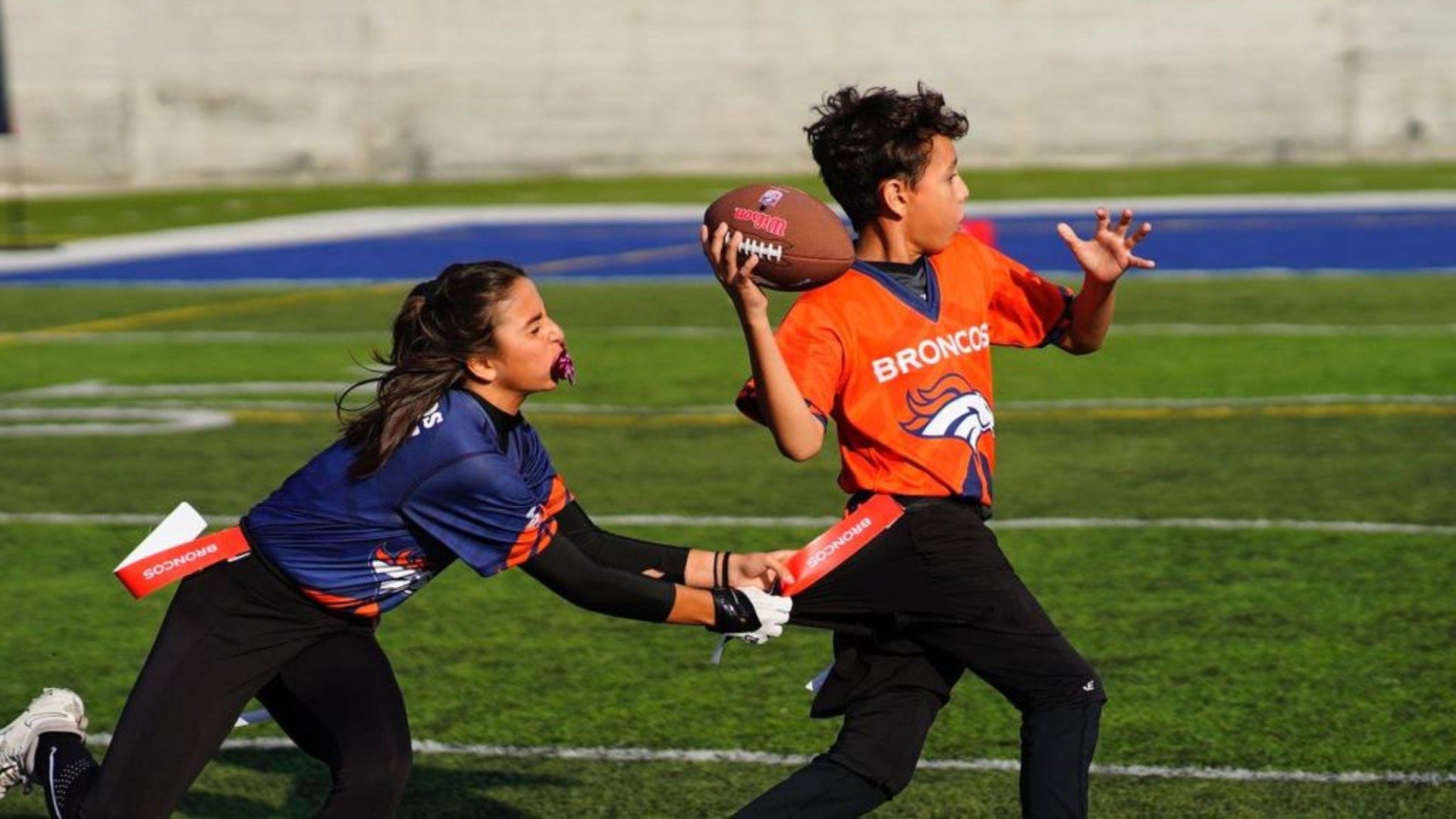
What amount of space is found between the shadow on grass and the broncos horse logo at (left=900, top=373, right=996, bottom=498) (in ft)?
5.04

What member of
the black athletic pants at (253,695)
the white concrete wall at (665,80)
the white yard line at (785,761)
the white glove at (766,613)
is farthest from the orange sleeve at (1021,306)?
the white concrete wall at (665,80)

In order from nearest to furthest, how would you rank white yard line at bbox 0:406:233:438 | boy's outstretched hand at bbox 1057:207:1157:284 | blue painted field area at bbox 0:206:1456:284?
boy's outstretched hand at bbox 1057:207:1157:284, white yard line at bbox 0:406:233:438, blue painted field area at bbox 0:206:1456:284

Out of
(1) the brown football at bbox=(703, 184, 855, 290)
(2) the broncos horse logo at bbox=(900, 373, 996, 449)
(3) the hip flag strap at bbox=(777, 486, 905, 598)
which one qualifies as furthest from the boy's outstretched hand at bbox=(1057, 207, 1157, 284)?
(3) the hip flag strap at bbox=(777, 486, 905, 598)

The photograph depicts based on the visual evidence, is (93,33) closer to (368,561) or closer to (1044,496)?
(1044,496)

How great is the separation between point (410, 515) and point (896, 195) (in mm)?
1313

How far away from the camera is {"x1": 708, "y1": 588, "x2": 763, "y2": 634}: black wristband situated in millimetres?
4504

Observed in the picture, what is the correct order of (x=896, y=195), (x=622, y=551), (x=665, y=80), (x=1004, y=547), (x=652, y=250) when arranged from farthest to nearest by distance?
1. (x=665, y=80)
2. (x=652, y=250)
3. (x=1004, y=547)
4. (x=622, y=551)
5. (x=896, y=195)

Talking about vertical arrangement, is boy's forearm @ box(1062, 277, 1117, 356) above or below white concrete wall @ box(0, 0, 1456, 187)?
above

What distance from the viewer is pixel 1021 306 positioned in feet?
17.2

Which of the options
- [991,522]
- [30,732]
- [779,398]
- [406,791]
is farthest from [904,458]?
[991,522]

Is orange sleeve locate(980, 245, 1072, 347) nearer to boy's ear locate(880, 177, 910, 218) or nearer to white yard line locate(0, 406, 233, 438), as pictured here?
boy's ear locate(880, 177, 910, 218)

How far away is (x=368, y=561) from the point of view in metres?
4.61

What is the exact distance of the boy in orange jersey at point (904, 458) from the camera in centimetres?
468

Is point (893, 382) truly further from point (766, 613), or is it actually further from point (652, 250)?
point (652, 250)
